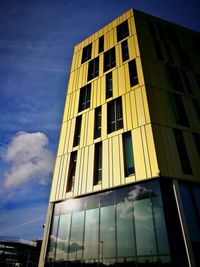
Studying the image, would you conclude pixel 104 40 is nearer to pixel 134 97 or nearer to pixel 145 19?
pixel 145 19

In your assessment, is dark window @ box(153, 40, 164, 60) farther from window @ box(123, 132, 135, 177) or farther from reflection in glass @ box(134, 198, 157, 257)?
reflection in glass @ box(134, 198, 157, 257)

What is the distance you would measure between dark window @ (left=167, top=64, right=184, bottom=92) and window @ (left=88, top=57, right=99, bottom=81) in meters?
7.85

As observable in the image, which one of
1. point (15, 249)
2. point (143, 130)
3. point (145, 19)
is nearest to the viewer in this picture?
point (143, 130)

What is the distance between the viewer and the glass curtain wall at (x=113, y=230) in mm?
10680

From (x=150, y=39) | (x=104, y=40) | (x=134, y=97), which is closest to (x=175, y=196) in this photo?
(x=134, y=97)

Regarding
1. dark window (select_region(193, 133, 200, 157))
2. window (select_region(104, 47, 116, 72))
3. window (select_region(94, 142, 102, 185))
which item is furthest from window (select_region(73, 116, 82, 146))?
dark window (select_region(193, 133, 200, 157))

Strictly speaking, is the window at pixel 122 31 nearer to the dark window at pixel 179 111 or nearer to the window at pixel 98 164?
the dark window at pixel 179 111

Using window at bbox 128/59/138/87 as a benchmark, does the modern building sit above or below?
below

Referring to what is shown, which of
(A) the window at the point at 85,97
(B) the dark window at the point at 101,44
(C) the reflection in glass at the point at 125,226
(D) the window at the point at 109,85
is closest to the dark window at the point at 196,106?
(D) the window at the point at 109,85

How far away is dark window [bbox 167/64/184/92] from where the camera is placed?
18430 mm

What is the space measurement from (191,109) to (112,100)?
280 inches

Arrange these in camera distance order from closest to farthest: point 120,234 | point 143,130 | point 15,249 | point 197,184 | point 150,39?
point 120,234
point 197,184
point 143,130
point 150,39
point 15,249

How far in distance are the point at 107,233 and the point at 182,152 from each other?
7.81m

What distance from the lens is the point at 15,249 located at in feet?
103
